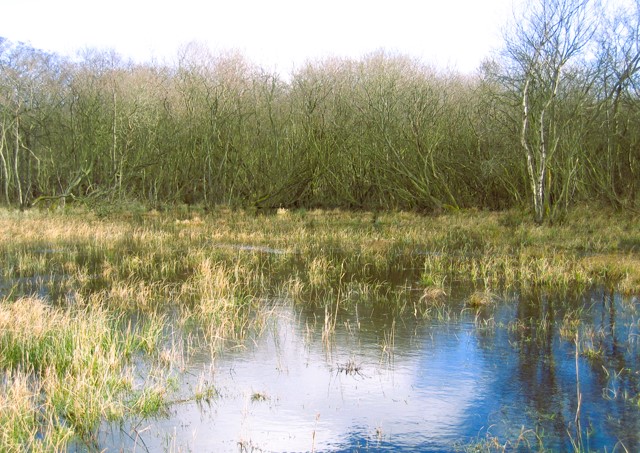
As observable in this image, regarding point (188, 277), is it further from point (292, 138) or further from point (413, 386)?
point (292, 138)

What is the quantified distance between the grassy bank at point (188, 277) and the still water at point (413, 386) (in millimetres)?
422

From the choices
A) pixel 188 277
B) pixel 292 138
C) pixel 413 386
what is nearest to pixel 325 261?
pixel 188 277

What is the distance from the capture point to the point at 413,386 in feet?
20.9

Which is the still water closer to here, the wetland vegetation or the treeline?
the wetland vegetation

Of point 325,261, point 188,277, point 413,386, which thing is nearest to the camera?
point 413,386

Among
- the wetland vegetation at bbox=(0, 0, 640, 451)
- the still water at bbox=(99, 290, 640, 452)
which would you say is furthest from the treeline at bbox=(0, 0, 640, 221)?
the still water at bbox=(99, 290, 640, 452)

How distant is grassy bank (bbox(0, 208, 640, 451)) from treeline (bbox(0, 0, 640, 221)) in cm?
248

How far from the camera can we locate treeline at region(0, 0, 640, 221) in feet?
73.9

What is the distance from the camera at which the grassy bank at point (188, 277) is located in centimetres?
580

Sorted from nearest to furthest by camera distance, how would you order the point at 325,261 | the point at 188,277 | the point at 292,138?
the point at 188,277 → the point at 325,261 → the point at 292,138

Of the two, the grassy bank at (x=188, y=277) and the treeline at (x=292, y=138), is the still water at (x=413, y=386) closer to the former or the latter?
the grassy bank at (x=188, y=277)

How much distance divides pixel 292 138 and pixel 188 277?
53.8ft

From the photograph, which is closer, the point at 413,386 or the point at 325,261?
the point at 413,386

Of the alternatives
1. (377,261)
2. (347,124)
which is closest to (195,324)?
(377,261)
